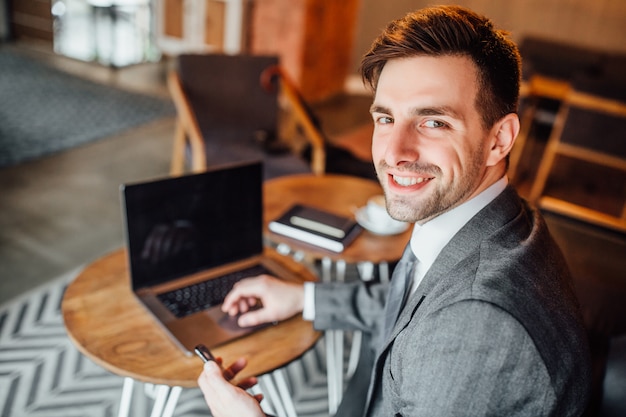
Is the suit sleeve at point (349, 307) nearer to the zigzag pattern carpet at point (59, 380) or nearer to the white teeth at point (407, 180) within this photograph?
the white teeth at point (407, 180)

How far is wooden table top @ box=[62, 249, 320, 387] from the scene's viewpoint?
1.23 meters

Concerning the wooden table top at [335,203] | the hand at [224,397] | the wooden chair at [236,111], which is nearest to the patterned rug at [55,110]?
the wooden chair at [236,111]

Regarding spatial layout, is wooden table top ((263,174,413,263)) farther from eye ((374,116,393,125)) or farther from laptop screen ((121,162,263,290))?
eye ((374,116,393,125))

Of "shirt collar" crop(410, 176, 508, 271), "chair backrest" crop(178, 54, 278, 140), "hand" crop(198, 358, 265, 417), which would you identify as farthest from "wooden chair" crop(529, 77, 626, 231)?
"hand" crop(198, 358, 265, 417)

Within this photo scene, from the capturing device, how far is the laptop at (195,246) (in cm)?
135

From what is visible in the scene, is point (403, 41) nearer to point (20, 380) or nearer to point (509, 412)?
point (509, 412)

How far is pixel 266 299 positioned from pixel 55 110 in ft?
13.4

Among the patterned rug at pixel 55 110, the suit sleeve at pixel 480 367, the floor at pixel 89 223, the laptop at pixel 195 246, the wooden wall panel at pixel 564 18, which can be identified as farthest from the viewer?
the wooden wall panel at pixel 564 18

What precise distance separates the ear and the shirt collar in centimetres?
5

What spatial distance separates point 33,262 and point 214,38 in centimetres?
383

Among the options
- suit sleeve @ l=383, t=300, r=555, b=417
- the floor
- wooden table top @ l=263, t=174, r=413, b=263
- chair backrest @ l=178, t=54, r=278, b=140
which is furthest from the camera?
chair backrest @ l=178, t=54, r=278, b=140

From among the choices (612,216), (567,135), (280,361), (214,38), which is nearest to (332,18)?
(214,38)

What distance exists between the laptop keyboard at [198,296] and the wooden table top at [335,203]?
15.3 inches

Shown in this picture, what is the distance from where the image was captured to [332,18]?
5734 mm
